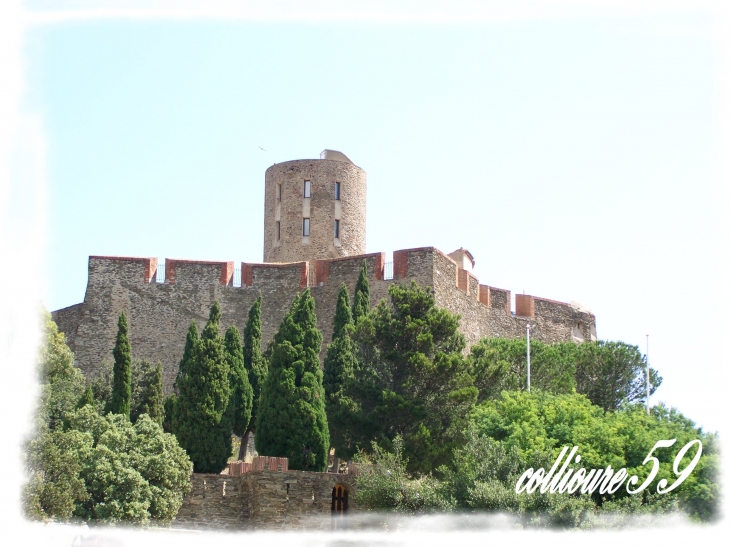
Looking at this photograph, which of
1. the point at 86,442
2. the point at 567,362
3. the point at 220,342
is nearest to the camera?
the point at 86,442

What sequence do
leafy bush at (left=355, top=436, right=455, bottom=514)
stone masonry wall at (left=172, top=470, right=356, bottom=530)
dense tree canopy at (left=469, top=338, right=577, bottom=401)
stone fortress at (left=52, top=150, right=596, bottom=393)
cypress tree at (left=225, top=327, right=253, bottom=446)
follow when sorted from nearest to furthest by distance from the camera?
leafy bush at (left=355, top=436, right=455, bottom=514) < stone masonry wall at (left=172, top=470, right=356, bottom=530) < dense tree canopy at (left=469, top=338, right=577, bottom=401) < cypress tree at (left=225, top=327, right=253, bottom=446) < stone fortress at (left=52, top=150, right=596, bottom=393)

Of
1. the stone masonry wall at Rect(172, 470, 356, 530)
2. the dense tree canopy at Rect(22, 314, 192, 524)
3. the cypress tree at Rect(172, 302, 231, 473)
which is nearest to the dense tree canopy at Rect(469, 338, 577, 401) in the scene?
the stone masonry wall at Rect(172, 470, 356, 530)

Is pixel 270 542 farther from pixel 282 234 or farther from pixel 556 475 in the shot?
pixel 282 234

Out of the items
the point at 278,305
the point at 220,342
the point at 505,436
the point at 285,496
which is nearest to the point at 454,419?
the point at 505,436

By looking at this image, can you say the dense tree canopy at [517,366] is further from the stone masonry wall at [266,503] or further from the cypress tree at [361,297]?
the stone masonry wall at [266,503]

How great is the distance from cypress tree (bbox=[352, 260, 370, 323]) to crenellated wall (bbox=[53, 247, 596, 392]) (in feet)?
3.89

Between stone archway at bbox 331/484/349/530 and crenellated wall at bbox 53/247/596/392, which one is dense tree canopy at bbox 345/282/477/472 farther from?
crenellated wall at bbox 53/247/596/392

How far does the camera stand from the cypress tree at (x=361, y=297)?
30969 millimetres

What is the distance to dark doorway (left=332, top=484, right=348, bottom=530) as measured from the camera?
79.8ft

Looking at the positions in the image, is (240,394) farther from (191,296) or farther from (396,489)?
(396,489)

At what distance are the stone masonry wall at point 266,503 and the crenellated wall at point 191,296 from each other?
8748 millimetres

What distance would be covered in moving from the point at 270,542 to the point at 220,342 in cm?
620

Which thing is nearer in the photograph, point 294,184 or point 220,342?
point 220,342

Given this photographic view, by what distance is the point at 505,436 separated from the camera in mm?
23531
